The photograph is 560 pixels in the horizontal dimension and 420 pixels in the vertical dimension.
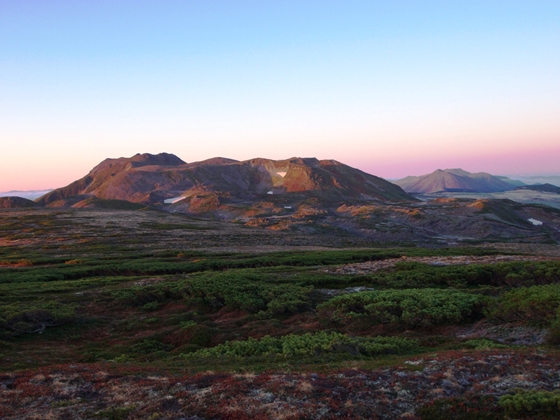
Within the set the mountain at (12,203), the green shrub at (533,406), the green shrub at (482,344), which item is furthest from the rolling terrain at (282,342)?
the mountain at (12,203)

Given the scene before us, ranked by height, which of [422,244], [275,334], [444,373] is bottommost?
[422,244]

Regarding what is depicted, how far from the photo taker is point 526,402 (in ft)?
33.6

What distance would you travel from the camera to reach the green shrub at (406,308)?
21766mm

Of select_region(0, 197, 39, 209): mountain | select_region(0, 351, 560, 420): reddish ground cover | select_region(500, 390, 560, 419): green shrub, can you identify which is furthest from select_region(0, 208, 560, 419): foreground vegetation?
select_region(0, 197, 39, 209): mountain

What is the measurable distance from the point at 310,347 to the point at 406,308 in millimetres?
8186

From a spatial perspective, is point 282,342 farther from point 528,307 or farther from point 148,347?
point 528,307

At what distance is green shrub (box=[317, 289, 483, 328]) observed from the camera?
21.8 metres

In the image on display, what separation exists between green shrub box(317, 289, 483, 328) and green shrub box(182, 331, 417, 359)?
4.00 meters

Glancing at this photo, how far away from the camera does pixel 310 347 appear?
1755cm

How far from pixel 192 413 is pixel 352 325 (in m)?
13.4

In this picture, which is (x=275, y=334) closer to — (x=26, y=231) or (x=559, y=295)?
(x=559, y=295)

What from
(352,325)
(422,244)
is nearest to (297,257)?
(352,325)

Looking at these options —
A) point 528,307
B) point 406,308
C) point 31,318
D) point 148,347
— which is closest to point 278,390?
point 148,347

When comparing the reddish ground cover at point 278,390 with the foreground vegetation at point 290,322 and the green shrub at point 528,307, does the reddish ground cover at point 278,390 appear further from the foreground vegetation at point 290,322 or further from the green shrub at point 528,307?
the green shrub at point 528,307
